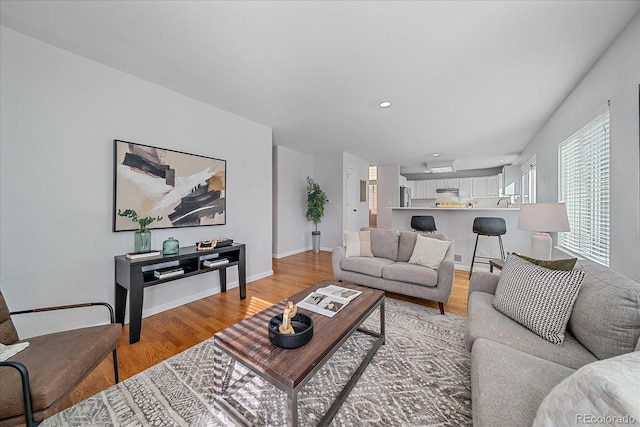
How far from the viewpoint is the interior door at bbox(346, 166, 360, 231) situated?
19.8 ft

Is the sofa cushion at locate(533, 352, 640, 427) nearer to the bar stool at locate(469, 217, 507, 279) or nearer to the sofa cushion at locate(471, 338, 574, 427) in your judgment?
the sofa cushion at locate(471, 338, 574, 427)

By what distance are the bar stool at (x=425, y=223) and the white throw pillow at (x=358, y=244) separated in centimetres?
148

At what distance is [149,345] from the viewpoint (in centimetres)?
198

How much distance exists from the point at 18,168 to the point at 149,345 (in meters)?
1.73

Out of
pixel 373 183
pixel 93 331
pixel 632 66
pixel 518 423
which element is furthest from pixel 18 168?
pixel 373 183

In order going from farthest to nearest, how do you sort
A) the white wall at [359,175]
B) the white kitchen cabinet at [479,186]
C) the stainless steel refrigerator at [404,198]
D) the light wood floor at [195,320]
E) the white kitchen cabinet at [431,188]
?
the white kitchen cabinet at [431,188], the stainless steel refrigerator at [404,198], the white kitchen cabinet at [479,186], the white wall at [359,175], the light wood floor at [195,320]

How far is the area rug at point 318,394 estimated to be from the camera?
1289mm

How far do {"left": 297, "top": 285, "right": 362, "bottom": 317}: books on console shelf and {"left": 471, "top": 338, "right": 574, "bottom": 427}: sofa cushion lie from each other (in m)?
0.83

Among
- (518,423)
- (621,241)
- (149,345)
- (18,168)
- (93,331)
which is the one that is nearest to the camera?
(518,423)

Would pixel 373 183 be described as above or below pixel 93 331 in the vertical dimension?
above

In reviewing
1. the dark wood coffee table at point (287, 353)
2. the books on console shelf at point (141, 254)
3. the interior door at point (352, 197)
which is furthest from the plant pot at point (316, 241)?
the dark wood coffee table at point (287, 353)

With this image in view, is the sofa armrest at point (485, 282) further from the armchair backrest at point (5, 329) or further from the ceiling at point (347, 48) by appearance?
the armchair backrest at point (5, 329)

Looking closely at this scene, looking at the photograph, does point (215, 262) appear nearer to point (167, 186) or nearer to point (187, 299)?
point (187, 299)

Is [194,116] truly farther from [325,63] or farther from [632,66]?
[632,66]
